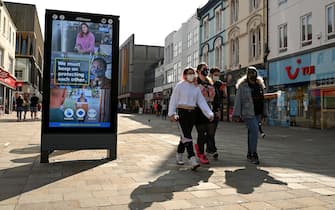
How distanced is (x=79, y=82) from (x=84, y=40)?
785 millimetres

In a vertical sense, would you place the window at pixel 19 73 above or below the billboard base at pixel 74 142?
above

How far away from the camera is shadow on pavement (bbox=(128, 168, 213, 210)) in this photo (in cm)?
411

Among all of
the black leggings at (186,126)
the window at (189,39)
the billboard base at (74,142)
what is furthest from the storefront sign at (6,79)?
the black leggings at (186,126)

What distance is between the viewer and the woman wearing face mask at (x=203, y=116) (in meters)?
6.68

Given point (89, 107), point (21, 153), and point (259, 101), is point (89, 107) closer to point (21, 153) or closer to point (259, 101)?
point (21, 153)

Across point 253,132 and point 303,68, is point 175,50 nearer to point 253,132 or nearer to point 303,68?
point 303,68

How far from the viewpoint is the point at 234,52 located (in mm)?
28672

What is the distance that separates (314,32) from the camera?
1873 centimetres

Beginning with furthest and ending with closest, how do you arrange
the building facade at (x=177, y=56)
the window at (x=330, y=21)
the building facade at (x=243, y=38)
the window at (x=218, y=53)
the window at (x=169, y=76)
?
the window at (x=169, y=76), the building facade at (x=177, y=56), the window at (x=218, y=53), the building facade at (x=243, y=38), the window at (x=330, y=21)

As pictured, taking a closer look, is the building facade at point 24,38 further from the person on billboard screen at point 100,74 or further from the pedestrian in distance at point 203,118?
the pedestrian in distance at point 203,118

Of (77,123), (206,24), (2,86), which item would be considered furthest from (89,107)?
(206,24)

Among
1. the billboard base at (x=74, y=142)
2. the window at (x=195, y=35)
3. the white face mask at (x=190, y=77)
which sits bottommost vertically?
the billboard base at (x=74, y=142)

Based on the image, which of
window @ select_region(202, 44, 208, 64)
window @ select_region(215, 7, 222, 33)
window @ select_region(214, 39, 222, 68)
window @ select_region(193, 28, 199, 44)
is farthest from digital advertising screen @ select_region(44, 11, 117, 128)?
window @ select_region(193, 28, 199, 44)

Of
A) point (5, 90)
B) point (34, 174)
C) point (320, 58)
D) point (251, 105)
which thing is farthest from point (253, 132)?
point (5, 90)
